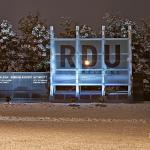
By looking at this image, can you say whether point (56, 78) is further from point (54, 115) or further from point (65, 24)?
point (65, 24)

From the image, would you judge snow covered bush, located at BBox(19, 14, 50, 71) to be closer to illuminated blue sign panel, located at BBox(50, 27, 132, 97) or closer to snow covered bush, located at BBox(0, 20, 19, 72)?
snow covered bush, located at BBox(0, 20, 19, 72)

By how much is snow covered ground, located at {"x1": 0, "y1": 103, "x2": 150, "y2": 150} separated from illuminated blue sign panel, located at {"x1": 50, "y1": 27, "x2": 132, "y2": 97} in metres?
3.28

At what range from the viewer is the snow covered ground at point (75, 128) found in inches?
449

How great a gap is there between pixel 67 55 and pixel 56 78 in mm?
1328

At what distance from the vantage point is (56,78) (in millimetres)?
27141

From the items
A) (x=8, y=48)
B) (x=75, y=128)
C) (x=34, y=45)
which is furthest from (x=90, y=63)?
(x=75, y=128)

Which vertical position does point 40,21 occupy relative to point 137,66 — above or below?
above

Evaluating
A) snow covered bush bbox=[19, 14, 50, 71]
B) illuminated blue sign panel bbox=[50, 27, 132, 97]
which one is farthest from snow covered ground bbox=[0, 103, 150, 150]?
snow covered bush bbox=[19, 14, 50, 71]

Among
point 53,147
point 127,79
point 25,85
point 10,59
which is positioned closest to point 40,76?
point 25,85

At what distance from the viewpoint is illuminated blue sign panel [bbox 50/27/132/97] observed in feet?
88.1

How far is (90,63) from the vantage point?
27062mm

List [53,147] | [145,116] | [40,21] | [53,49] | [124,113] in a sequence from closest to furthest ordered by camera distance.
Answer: [53,147], [145,116], [124,113], [53,49], [40,21]

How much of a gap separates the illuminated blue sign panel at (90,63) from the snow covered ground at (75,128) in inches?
129

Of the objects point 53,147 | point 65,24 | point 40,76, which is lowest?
point 53,147
